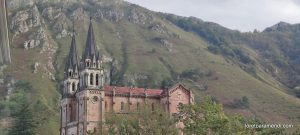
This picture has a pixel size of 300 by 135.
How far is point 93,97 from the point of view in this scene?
10862cm

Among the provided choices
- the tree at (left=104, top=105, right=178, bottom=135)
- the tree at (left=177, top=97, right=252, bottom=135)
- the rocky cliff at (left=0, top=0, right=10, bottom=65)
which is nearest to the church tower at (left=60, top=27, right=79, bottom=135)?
the tree at (left=104, top=105, right=178, bottom=135)

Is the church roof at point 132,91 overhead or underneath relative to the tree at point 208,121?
overhead

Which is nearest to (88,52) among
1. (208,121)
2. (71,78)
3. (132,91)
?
(71,78)

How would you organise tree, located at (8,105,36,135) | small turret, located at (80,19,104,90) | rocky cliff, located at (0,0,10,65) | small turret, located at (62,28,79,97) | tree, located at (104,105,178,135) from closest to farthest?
1. rocky cliff, located at (0,0,10,65)
2. tree, located at (104,105,178,135)
3. small turret, located at (80,19,104,90)
4. small turret, located at (62,28,79,97)
5. tree, located at (8,105,36,135)

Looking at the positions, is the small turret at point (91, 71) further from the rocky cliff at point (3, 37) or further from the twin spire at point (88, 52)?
the rocky cliff at point (3, 37)

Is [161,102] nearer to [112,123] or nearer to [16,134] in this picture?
[16,134]

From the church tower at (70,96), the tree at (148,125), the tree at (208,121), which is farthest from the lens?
the church tower at (70,96)

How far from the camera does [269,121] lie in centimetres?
19225

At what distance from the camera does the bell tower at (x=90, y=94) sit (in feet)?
352

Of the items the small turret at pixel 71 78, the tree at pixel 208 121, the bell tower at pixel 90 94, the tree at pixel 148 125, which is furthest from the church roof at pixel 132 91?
the tree at pixel 208 121

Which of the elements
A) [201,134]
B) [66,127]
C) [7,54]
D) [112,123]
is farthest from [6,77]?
[7,54]

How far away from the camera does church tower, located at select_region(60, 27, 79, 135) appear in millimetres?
114812

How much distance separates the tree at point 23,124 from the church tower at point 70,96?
29.3 ft

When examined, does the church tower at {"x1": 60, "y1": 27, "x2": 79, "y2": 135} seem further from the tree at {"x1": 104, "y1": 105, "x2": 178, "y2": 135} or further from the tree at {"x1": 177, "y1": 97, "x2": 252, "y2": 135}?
the tree at {"x1": 177, "y1": 97, "x2": 252, "y2": 135}
